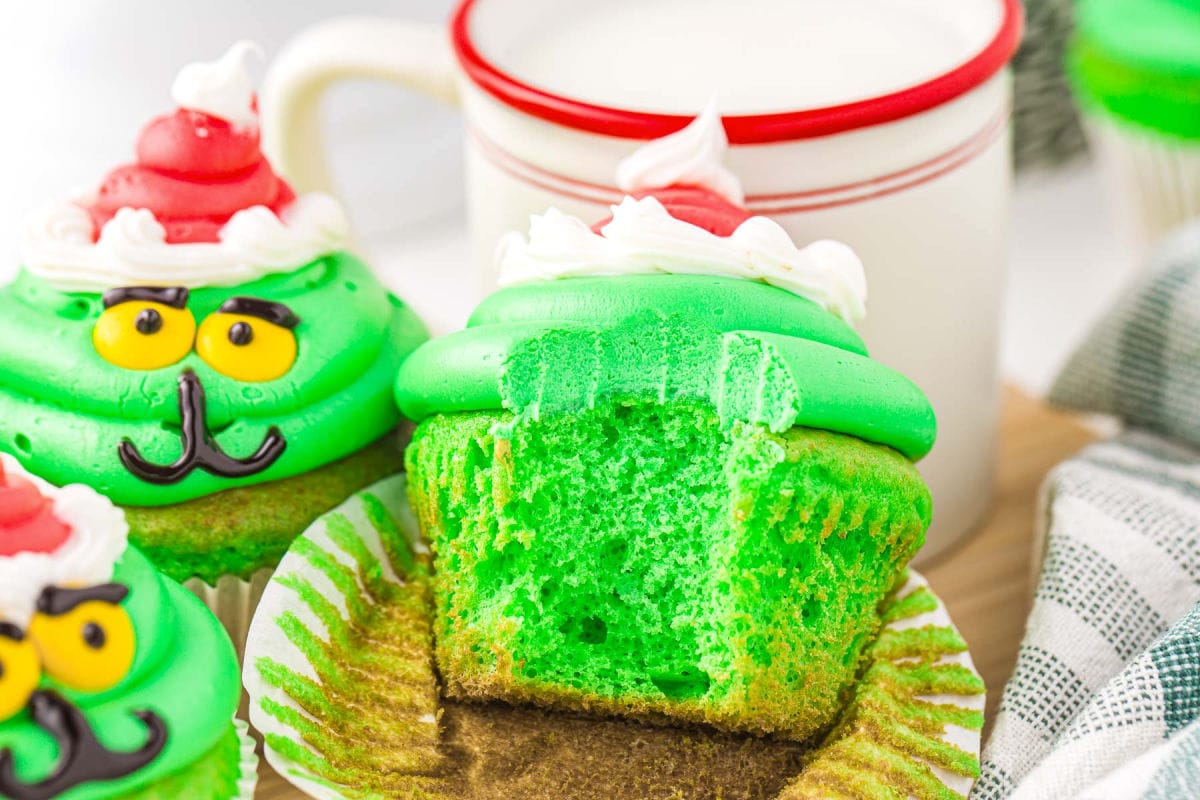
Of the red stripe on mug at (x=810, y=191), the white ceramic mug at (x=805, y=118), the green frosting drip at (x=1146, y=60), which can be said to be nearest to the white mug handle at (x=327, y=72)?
the white ceramic mug at (x=805, y=118)

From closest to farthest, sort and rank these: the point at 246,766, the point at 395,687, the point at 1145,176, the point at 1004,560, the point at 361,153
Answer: the point at 246,766, the point at 395,687, the point at 1004,560, the point at 1145,176, the point at 361,153

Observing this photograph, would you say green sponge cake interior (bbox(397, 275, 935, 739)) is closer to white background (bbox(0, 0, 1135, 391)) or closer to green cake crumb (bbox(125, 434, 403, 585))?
green cake crumb (bbox(125, 434, 403, 585))

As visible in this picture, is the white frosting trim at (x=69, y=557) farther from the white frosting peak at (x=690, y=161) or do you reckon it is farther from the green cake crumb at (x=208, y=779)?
the white frosting peak at (x=690, y=161)

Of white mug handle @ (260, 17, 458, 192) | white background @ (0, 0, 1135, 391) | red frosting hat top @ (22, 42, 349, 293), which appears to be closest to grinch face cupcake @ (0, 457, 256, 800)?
red frosting hat top @ (22, 42, 349, 293)

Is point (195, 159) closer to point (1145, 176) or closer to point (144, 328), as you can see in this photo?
point (144, 328)

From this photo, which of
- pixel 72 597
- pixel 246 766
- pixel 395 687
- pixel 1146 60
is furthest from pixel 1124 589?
pixel 1146 60

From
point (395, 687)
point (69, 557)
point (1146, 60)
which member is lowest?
point (395, 687)

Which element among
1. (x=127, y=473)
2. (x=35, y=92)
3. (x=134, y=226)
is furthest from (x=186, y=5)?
(x=127, y=473)
